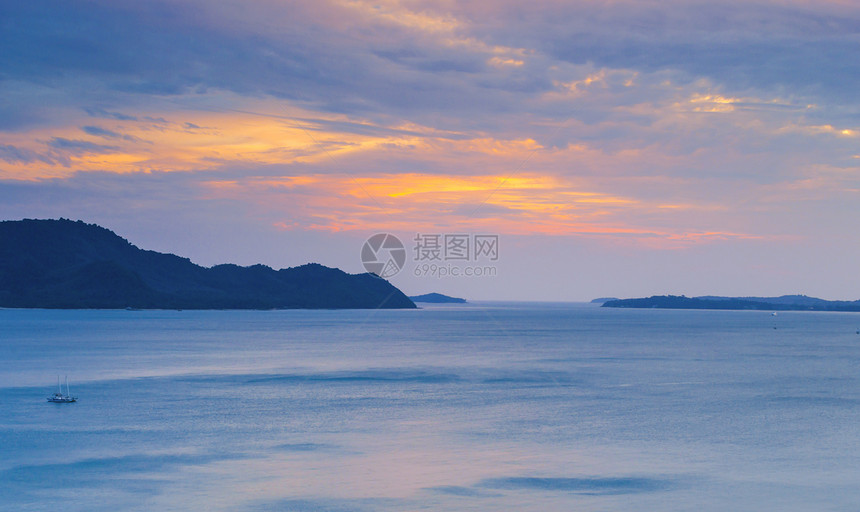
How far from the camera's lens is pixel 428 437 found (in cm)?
3856

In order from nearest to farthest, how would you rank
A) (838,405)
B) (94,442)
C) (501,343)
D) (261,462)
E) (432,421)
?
(261,462)
(94,442)
(432,421)
(838,405)
(501,343)

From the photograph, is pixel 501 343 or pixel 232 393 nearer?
pixel 232 393

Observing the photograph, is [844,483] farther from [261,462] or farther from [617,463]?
[261,462]

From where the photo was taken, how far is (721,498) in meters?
27.8

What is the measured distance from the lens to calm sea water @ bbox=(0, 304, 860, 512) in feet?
91.3

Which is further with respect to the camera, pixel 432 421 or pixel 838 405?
pixel 838 405

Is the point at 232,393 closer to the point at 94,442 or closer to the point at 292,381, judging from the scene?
the point at 292,381

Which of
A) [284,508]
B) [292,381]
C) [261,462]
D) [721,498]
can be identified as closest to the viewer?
[284,508]

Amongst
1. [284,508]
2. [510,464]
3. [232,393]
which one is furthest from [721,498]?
[232,393]

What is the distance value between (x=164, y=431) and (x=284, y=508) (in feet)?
54.2

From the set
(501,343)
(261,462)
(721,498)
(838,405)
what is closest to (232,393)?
(261,462)

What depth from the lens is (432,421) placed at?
43.4 metres

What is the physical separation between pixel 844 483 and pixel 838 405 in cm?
2475

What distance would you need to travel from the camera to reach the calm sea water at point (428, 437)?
27.8 m
